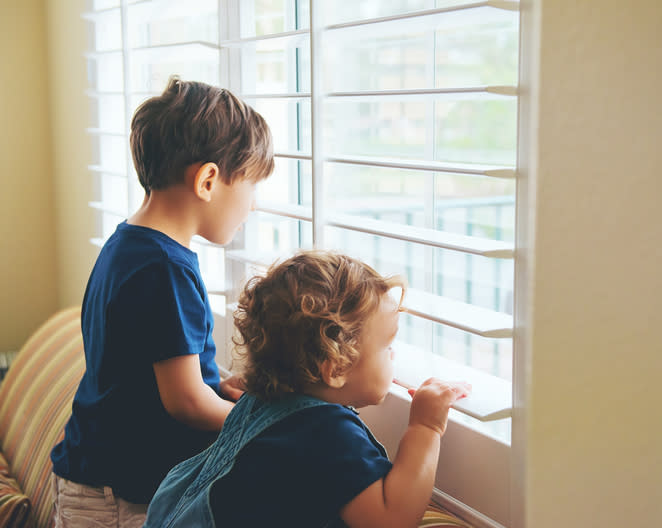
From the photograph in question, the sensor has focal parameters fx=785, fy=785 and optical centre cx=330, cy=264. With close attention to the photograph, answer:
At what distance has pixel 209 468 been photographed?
3.33 ft

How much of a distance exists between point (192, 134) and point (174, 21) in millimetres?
1018

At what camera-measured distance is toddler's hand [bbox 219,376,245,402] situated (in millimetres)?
1286

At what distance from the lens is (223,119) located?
1188mm

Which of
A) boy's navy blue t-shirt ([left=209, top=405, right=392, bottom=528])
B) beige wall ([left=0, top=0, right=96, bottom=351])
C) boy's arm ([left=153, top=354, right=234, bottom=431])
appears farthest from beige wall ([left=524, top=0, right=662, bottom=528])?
beige wall ([left=0, top=0, right=96, bottom=351])

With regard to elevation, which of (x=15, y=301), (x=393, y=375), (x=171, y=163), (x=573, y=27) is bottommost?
(x=15, y=301)

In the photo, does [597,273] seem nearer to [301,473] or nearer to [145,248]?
[301,473]

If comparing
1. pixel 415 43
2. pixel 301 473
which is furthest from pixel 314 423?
pixel 415 43

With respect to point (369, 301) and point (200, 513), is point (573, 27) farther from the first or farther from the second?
point (200, 513)

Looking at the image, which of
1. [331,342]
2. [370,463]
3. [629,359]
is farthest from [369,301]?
[629,359]

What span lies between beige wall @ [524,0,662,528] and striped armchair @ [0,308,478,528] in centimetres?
105

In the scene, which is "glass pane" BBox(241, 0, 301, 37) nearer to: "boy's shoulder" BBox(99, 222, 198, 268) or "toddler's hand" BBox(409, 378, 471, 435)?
"boy's shoulder" BBox(99, 222, 198, 268)

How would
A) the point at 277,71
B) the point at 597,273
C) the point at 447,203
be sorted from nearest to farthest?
the point at 597,273 < the point at 277,71 < the point at 447,203

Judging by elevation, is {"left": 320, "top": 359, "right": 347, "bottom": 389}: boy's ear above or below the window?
below

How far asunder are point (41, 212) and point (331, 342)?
6.08ft
